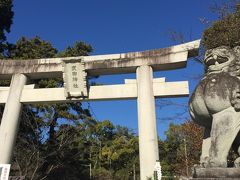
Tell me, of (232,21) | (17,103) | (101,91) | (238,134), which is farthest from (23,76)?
(238,134)

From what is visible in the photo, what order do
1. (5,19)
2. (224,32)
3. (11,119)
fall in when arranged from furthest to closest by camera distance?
(5,19) → (224,32) → (11,119)

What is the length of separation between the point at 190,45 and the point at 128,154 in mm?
24895

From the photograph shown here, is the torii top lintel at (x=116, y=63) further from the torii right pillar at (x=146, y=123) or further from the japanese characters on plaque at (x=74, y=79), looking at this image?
the torii right pillar at (x=146, y=123)

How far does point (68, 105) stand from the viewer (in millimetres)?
16141

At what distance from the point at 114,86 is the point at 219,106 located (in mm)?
6299

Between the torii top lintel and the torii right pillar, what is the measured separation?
0.35 meters

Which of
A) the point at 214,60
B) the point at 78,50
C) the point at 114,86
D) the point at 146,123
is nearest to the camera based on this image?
the point at 214,60

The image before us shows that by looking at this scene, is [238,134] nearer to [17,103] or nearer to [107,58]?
[107,58]

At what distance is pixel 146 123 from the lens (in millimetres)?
8906

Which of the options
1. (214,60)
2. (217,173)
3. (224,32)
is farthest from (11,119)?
(217,173)

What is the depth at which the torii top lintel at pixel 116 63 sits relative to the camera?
949cm

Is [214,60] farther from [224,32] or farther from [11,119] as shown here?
[11,119]

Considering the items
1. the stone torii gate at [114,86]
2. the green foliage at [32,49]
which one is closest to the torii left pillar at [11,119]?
the stone torii gate at [114,86]

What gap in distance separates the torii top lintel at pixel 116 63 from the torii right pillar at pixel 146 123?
353 mm
